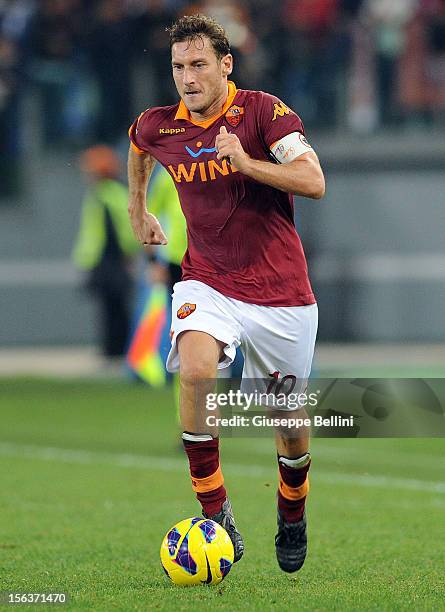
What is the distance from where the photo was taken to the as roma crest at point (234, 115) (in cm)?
668

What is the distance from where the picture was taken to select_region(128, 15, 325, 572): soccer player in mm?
6555

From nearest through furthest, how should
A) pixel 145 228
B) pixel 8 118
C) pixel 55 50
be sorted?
pixel 145 228
pixel 55 50
pixel 8 118

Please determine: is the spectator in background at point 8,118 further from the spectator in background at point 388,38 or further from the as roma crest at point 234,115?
the as roma crest at point 234,115

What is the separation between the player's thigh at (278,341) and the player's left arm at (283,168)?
26.0 inches

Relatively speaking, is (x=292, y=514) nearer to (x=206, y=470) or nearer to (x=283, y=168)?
(x=206, y=470)

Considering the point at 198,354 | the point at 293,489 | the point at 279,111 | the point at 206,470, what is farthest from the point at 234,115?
the point at 293,489

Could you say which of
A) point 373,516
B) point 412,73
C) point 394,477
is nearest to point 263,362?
point 373,516

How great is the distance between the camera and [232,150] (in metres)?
6.40

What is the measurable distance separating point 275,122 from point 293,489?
5.81 feet

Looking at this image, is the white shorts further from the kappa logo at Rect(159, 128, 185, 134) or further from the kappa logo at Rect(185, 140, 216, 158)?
the kappa logo at Rect(159, 128, 185, 134)

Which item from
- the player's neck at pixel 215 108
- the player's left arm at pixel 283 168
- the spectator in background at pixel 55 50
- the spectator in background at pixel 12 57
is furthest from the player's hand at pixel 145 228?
the spectator in background at pixel 12 57

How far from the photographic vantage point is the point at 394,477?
10648 millimetres

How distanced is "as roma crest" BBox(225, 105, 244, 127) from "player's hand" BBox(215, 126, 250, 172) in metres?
0.19

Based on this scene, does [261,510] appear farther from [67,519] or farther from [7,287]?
[7,287]
